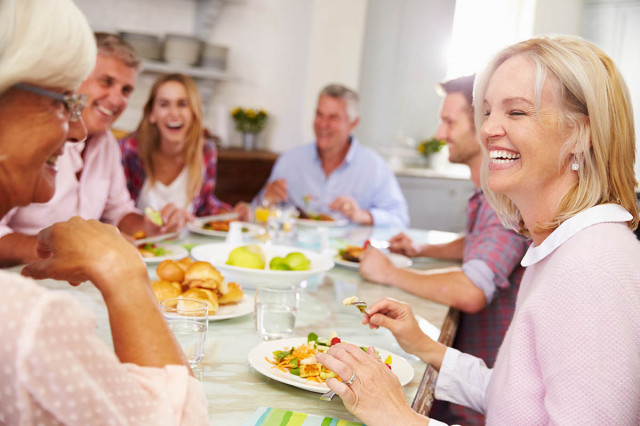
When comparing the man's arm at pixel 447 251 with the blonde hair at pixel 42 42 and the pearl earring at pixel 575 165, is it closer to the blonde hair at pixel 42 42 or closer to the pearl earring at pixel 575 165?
the pearl earring at pixel 575 165

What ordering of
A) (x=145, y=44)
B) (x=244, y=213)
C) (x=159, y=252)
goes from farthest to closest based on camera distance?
(x=145, y=44) < (x=244, y=213) < (x=159, y=252)

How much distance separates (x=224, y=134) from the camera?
5.05 metres

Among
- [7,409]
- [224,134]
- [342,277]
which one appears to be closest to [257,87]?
[224,134]

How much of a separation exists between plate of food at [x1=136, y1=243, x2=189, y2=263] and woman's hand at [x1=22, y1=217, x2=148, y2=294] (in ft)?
3.43

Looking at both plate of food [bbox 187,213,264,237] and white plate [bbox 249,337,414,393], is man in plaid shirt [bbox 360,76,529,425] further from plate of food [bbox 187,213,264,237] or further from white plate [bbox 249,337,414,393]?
plate of food [bbox 187,213,264,237]

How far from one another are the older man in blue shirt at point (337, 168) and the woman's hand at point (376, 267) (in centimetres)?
167

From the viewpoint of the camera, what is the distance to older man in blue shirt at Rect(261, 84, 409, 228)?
3.90m

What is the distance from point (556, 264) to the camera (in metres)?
1.11

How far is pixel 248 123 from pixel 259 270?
11.2 feet

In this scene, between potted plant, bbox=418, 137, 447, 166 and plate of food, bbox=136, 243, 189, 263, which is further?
potted plant, bbox=418, 137, 447, 166

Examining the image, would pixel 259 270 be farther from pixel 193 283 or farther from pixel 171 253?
pixel 171 253

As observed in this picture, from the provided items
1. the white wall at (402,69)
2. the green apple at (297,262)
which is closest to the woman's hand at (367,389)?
the green apple at (297,262)

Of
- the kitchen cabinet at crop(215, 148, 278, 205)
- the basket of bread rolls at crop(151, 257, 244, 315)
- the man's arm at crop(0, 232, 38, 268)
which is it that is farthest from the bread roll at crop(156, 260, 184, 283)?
the kitchen cabinet at crop(215, 148, 278, 205)

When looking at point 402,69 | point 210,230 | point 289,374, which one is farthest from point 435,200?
point 289,374
